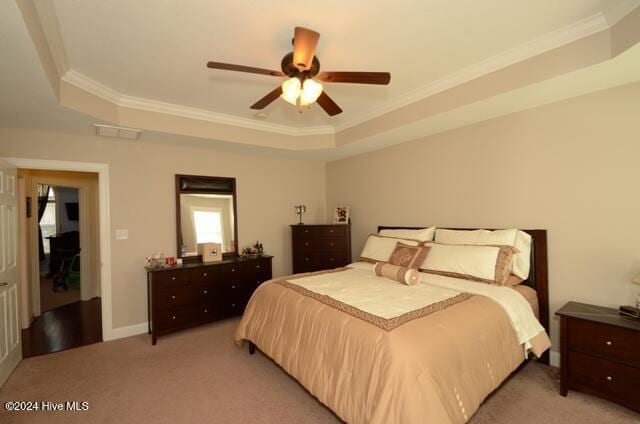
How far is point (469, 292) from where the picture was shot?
7.74 ft

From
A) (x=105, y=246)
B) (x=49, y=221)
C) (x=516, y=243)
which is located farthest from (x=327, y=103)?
(x=49, y=221)

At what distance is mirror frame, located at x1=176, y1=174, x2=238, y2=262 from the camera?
3.83 meters

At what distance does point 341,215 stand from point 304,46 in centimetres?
326

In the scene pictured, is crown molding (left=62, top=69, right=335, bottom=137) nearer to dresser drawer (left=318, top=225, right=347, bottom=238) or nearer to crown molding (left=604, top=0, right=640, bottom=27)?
dresser drawer (left=318, top=225, right=347, bottom=238)

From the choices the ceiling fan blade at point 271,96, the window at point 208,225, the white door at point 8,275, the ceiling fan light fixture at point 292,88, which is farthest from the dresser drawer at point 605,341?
the white door at point 8,275

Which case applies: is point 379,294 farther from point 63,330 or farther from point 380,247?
point 63,330

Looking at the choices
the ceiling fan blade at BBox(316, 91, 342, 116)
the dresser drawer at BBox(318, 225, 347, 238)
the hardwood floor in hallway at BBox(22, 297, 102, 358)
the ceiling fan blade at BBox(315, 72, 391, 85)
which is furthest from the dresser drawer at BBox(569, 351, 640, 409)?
the hardwood floor in hallway at BBox(22, 297, 102, 358)

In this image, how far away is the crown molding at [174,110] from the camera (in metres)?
2.61

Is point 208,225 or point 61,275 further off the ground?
point 208,225

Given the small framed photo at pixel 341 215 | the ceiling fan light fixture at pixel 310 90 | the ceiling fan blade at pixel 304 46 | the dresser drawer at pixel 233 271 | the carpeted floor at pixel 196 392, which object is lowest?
the carpeted floor at pixel 196 392

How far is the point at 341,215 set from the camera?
4.76 meters

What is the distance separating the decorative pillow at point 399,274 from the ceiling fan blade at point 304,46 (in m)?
1.87

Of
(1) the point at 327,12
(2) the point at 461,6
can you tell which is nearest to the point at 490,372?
(2) the point at 461,6

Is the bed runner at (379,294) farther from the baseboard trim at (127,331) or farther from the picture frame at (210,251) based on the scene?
the baseboard trim at (127,331)
